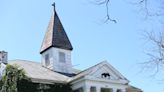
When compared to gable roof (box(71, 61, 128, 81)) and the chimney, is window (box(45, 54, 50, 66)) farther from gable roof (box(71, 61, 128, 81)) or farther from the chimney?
gable roof (box(71, 61, 128, 81))

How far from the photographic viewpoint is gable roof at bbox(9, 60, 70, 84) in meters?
38.5

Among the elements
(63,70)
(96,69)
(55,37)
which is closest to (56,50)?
(55,37)

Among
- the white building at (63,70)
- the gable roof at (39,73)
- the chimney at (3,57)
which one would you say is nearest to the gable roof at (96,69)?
the white building at (63,70)

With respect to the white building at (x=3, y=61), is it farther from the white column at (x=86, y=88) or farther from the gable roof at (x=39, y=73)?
the white column at (x=86, y=88)

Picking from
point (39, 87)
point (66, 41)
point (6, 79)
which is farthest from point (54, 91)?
point (66, 41)

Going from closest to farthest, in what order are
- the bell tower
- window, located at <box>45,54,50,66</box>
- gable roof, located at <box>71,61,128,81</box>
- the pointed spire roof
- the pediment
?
gable roof, located at <box>71,61,128,81</box>
the pediment
the bell tower
the pointed spire roof
window, located at <box>45,54,50,66</box>

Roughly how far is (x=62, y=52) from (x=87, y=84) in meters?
6.35

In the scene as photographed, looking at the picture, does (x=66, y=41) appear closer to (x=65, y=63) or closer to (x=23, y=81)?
(x=65, y=63)

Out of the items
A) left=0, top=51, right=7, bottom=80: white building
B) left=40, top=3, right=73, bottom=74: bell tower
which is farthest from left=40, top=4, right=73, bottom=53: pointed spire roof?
left=0, top=51, right=7, bottom=80: white building

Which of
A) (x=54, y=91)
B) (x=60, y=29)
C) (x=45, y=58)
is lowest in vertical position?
(x=54, y=91)

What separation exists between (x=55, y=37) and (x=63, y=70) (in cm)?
328

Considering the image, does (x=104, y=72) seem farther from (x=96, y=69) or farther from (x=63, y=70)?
(x=63, y=70)

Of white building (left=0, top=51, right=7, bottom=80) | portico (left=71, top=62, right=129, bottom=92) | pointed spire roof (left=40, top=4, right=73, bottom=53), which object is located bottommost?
portico (left=71, top=62, right=129, bottom=92)

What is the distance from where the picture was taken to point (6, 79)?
39.3 meters
